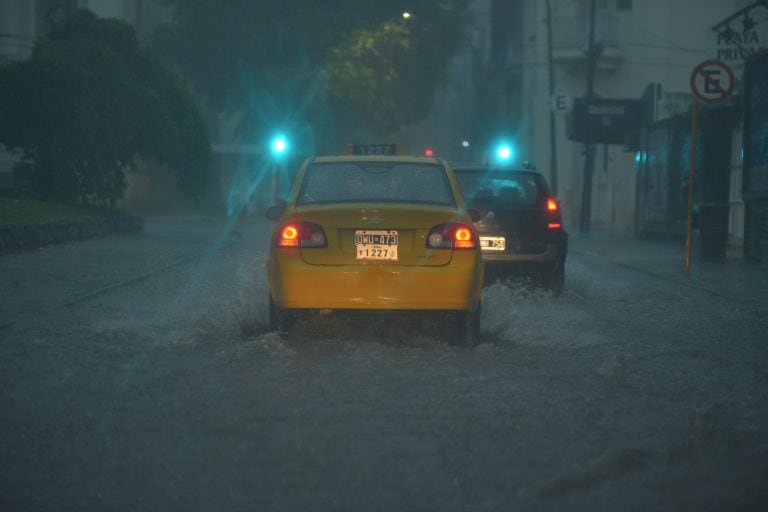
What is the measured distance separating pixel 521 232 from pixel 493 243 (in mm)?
331

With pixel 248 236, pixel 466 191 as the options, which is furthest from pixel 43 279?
pixel 248 236

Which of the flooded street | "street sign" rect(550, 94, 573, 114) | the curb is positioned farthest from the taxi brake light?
"street sign" rect(550, 94, 573, 114)

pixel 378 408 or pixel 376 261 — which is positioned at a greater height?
pixel 376 261

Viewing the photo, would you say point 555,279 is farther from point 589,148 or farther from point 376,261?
point 589,148

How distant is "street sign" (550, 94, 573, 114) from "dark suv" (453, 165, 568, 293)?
81.1ft

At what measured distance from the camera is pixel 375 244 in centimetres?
870

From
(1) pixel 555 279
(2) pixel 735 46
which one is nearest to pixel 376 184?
(1) pixel 555 279

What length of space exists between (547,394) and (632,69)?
1516 inches

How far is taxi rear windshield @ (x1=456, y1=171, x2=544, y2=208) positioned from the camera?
1295cm

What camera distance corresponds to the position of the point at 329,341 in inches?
367

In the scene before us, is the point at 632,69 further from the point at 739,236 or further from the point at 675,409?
the point at 675,409

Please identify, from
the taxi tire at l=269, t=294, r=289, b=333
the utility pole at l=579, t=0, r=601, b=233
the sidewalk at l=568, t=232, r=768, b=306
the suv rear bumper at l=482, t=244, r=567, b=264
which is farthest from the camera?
the utility pole at l=579, t=0, r=601, b=233

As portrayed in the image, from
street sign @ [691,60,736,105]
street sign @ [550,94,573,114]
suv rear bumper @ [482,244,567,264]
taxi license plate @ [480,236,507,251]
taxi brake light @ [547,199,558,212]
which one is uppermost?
street sign @ [550,94,573,114]

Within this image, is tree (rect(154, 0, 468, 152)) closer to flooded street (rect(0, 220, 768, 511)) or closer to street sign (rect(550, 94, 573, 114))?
street sign (rect(550, 94, 573, 114))
